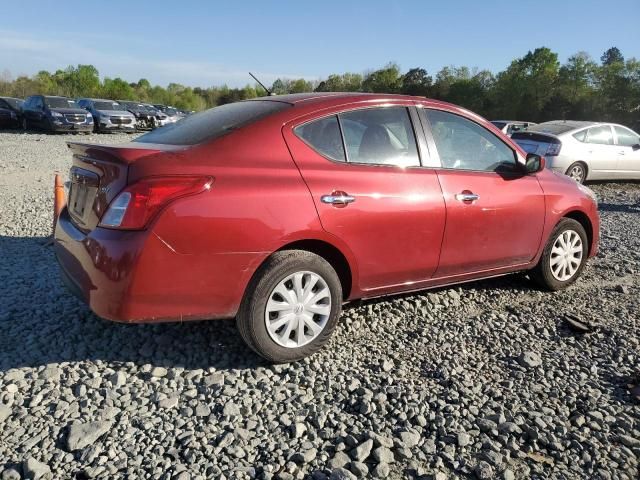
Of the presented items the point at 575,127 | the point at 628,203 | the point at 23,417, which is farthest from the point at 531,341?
the point at 575,127

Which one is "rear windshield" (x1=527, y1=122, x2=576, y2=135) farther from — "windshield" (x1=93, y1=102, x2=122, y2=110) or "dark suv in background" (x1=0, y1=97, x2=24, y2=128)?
"dark suv in background" (x1=0, y1=97, x2=24, y2=128)

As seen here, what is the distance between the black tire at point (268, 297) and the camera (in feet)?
9.93

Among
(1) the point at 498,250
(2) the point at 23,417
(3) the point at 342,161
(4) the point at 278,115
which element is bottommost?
(2) the point at 23,417

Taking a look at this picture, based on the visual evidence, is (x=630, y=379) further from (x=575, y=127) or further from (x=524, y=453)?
(x=575, y=127)

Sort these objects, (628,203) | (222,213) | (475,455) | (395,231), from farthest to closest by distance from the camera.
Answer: (628,203) → (395,231) → (222,213) → (475,455)

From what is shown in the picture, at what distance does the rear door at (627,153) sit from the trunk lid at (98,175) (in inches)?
483

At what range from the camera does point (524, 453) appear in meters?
2.49

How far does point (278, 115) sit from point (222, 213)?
0.82m

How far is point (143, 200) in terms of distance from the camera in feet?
8.87

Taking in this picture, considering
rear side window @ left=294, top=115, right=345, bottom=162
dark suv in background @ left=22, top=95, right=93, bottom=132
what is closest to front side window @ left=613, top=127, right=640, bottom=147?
rear side window @ left=294, top=115, right=345, bottom=162

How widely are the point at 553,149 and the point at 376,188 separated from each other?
9304 millimetres

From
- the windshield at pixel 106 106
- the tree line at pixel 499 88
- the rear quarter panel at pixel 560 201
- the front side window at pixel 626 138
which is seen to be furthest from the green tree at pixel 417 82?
the rear quarter panel at pixel 560 201

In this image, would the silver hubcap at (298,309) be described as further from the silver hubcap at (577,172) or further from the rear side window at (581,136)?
the rear side window at (581,136)

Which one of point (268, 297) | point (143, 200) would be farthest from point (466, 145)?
point (143, 200)
